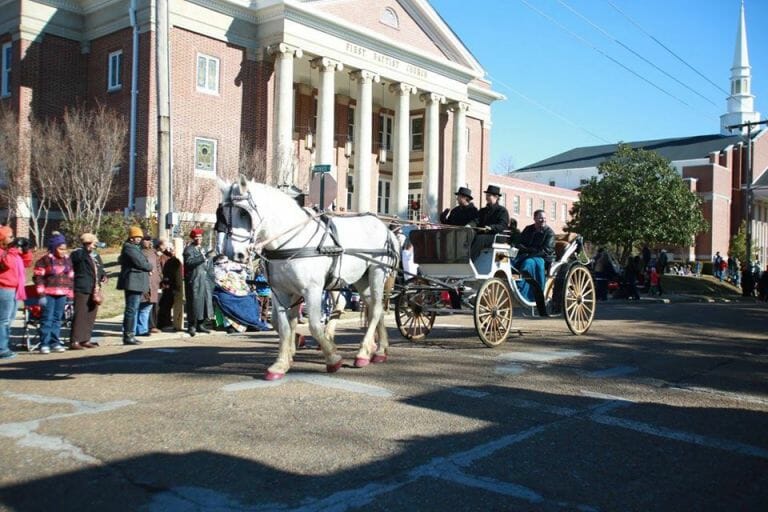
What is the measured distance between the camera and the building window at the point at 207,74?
3117 centimetres

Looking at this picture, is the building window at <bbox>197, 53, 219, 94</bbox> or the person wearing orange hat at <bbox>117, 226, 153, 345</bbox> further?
the building window at <bbox>197, 53, 219, 94</bbox>

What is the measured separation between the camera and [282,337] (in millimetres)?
7832

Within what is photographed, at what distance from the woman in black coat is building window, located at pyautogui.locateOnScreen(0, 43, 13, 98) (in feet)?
79.0

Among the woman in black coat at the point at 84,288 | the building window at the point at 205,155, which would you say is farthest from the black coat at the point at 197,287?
the building window at the point at 205,155

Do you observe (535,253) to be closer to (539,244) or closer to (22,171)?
(539,244)

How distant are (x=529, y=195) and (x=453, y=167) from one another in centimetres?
2180

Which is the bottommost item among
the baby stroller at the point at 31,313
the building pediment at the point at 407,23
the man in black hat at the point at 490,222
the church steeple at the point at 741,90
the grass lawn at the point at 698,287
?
the grass lawn at the point at 698,287

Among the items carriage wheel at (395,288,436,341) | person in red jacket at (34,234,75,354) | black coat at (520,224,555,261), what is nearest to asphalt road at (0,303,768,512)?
person in red jacket at (34,234,75,354)

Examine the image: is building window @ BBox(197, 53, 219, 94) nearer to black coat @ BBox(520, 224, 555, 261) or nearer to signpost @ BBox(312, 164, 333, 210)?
signpost @ BBox(312, 164, 333, 210)

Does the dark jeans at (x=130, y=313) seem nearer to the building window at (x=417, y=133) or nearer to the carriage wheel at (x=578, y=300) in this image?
the carriage wheel at (x=578, y=300)

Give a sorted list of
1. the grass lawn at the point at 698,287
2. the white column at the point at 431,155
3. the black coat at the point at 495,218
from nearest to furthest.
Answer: the black coat at the point at 495,218
the grass lawn at the point at 698,287
the white column at the point at 431,155

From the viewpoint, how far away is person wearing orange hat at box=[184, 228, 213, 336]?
13375 mm

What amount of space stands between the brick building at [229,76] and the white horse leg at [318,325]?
19904mm

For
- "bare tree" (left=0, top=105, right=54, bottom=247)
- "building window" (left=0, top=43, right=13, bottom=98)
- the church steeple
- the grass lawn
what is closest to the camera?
"bare tree" (left=0, top=105, right=54, bottom=247)
